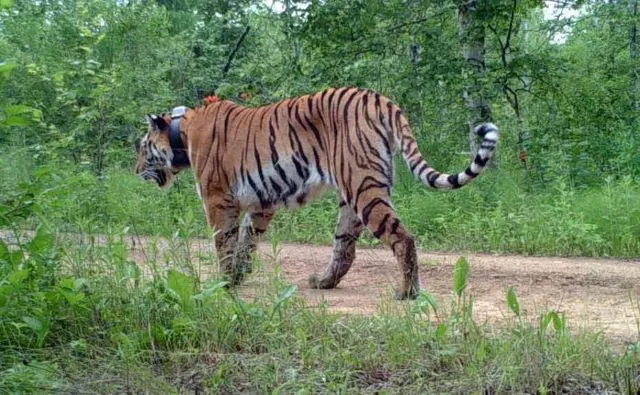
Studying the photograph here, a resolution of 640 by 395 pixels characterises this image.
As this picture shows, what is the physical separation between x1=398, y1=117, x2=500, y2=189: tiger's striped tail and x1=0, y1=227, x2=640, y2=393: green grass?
152 centimetres

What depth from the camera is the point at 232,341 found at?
3.92 metres

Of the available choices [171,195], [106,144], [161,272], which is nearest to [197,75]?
[106,144]

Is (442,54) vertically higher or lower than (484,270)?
higher

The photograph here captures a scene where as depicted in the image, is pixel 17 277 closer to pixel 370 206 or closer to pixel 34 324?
pixel 34 324

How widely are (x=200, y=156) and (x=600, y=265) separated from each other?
404cm

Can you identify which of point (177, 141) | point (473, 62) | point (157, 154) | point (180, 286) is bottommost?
point (180, 286)

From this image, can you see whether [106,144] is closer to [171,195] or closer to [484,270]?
[171,195]

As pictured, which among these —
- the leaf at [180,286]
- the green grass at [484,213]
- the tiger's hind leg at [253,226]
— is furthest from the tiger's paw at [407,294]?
the green grass at [484,213]

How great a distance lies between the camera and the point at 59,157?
530 inches

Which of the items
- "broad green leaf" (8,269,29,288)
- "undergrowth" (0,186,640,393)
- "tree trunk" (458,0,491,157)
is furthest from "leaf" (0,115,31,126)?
"tree trunk" (458,0,491,157)

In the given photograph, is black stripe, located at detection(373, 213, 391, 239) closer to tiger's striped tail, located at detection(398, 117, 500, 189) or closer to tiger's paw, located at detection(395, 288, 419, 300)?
tiger's striped tail, located at detection(398, 117, 500, 189)

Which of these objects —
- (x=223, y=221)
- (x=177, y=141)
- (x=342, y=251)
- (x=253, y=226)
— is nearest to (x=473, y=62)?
(x=177, y=141)

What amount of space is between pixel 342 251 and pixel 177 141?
2.12 meters

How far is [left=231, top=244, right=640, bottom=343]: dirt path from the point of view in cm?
466
